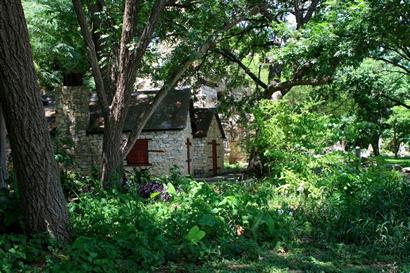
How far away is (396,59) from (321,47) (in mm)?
9510

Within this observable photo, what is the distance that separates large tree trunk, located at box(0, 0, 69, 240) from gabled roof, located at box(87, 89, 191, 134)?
43.8ft

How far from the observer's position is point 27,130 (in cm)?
500

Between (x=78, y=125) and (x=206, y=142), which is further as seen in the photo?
(x=206, y=142)

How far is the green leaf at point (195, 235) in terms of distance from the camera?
5.47 metres

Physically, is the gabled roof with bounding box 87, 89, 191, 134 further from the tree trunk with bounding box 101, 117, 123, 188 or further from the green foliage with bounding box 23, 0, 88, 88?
the tree trunk with bounding box 101, 117, 123, 188

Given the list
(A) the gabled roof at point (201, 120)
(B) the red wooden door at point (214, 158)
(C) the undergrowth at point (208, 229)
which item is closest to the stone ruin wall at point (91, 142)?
(A) the gabled roof at point (201, 120)

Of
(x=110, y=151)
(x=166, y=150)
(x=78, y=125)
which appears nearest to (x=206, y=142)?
(x=166, y=150)

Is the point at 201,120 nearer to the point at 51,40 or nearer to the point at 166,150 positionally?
the point at 166,150

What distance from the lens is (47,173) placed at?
519 centimetres

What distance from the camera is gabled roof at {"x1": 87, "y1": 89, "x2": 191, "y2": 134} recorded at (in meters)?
18.9

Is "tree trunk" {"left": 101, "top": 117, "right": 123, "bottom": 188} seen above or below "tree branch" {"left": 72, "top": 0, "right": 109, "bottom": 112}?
below

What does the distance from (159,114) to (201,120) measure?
363cm

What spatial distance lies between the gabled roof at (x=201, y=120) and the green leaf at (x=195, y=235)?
16357mm

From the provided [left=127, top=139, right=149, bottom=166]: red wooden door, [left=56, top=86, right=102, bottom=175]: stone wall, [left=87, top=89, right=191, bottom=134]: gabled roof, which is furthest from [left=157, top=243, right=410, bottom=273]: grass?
[left=127, top=139, right=149, bottom=166]: red wooden door
